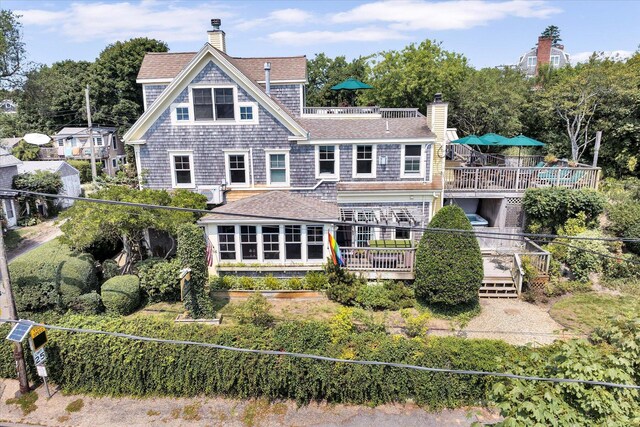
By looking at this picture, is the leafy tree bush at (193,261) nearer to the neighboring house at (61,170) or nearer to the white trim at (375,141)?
the white trim at (375,141)

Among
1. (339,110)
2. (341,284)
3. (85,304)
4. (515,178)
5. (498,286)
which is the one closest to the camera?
(85,304)

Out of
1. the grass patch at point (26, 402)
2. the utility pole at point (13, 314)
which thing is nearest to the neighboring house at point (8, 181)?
the utility pole at point (13, 314)

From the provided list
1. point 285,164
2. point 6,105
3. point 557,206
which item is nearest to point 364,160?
point 285,164

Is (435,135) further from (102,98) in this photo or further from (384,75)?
(102,98)

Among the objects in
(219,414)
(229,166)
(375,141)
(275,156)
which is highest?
(375,141)

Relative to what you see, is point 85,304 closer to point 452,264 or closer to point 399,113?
point 452,264

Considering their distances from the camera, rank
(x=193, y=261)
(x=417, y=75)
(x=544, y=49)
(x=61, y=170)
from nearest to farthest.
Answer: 1. (x=193, y=261)
2. (x=61, y=170)
3. (x=417, y=75)
4. (x=544, y=49)
